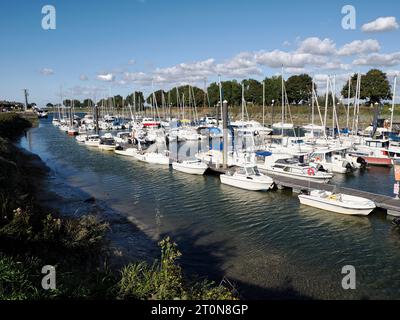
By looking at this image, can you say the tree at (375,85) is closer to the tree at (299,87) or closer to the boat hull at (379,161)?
the tree at (299,87)

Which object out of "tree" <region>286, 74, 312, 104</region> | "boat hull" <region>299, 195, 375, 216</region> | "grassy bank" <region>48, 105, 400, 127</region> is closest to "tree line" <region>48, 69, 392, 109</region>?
"tree" <region>286, 74, 312, 104</region>

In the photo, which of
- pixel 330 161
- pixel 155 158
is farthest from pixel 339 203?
pixel 155 158

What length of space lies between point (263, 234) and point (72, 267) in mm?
12087

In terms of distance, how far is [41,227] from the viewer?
1514 centimetres

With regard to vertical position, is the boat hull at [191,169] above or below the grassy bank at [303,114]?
below

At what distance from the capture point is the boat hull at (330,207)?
2373 cm

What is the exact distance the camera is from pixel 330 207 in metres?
24.9

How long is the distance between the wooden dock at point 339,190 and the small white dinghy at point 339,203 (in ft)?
4.09

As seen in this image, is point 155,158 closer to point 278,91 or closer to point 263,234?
point 263,234

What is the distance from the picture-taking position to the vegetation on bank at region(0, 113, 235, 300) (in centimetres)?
891

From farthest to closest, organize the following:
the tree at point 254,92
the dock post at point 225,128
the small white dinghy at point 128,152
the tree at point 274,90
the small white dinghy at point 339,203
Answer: the tree at point 254,92, the tree at point 274,90, the small white dinghy at point 128,152, the dock post at point 225,128, the small white dinghy at point 339,203

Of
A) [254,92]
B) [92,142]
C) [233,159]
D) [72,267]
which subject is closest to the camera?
[72,267]

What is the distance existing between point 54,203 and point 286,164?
2209 centimetres

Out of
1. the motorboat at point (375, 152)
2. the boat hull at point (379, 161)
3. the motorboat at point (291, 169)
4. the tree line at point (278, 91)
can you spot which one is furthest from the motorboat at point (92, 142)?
the boat hull at point (379, 161)
